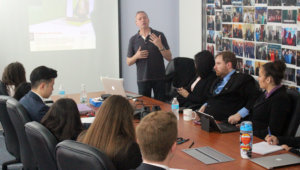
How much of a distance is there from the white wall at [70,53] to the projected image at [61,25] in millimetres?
93

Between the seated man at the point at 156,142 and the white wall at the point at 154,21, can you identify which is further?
the white wall at the point at 154,21

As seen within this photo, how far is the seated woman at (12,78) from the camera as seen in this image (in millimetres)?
4625

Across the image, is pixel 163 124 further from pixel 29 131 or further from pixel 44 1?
pixel 44 1

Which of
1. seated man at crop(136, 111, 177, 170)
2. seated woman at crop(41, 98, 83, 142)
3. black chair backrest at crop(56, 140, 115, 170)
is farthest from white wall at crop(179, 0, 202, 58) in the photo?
black chair backrest at crop(56, 140, 115, 170)

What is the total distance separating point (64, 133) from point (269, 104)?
1.78m

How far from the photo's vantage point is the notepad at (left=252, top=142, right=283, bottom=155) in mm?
2861

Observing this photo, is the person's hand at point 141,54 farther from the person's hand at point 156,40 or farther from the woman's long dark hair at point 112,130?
the woman's long dark hair at point 112,130

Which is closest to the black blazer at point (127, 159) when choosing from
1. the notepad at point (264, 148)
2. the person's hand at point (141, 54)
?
the notepad at point (264, 148)

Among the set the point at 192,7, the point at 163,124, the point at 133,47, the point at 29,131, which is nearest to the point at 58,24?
the point at 133,47

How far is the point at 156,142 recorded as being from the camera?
206 centimetres

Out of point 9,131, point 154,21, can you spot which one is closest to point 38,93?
point 9,131

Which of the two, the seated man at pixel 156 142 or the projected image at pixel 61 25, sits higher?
the projected image at pixel 61 25

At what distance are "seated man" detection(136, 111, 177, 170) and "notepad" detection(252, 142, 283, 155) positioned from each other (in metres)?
0.98

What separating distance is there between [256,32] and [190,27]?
1.72 m
